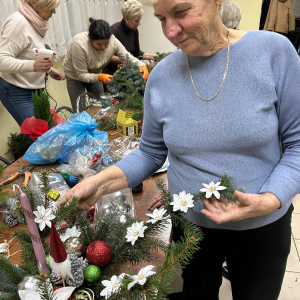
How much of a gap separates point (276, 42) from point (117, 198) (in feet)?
2.28

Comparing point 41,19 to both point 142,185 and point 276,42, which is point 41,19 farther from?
point 276,42

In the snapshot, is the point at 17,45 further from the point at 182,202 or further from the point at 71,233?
the point at 182,202

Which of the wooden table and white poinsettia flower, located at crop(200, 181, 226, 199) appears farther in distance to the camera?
the wooden table

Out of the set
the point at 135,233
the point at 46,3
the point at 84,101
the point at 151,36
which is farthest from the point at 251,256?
the point at 151,36

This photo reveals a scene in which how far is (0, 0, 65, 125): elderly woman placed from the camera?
1.80 meters

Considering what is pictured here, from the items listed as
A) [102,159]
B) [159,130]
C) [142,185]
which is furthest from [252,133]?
[102,159]

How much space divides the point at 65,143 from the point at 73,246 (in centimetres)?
79

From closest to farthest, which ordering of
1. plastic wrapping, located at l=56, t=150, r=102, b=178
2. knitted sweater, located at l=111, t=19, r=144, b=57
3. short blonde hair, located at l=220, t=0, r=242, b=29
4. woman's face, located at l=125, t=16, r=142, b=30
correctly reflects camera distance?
1. plastic wrapping, located at l=56, t=150, r=102, b=178
2. short blonde hair, located at l=220, t=0, r=242, b=29
3. woman's face, located at l=125, t=16, r=142, b=30
4. knitted sweater, located at l=111, t=19, r=144, b=57

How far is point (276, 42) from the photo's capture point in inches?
29.8

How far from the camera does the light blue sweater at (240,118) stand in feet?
2.44

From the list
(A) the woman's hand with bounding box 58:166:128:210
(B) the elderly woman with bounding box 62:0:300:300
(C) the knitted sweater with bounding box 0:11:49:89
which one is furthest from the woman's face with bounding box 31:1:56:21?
(A) the woman's hand with bounding box 58:166:128:210

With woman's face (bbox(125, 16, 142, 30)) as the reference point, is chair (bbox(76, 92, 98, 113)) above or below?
below

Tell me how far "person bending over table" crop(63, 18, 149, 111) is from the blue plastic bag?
947 mm

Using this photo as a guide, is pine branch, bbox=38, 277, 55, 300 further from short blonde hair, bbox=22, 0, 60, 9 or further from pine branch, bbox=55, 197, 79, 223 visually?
short blonde hair, bbox=22, 0, 60, 9
